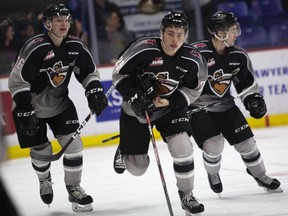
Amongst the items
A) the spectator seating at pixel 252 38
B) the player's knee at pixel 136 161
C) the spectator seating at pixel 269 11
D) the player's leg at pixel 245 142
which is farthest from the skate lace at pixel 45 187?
the spectator seating at pixel 269 11

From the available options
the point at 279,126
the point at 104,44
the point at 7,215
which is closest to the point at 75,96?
the point at 104,44

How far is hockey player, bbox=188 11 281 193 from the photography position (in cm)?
353

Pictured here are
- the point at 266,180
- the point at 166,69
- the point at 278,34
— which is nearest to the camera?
the point at 166,69

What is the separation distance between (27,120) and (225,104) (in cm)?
110

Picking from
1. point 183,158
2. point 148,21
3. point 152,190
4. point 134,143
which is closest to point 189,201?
point 183,158

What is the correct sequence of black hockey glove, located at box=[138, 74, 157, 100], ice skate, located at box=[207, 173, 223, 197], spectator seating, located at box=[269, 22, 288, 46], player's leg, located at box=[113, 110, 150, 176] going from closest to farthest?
black hockey glove, located at box=[138, 74, 157, 100] → player's leg, located at box=[113, 110, 150, 176] → ice skate, located at box=[207, 173, 223, 197] → spectator seating, located at box=[269, 22, 288, 46]

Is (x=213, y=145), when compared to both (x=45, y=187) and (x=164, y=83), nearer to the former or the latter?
(x=164, y=83)

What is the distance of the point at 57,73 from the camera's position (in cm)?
342

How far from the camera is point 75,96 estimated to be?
6.53m

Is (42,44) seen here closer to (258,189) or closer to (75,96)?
(258,189)

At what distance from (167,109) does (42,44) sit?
0.77 meters

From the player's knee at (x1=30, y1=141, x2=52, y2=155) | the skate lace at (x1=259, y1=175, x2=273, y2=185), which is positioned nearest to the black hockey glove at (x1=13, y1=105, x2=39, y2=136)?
the player's knee at (x1=30, y1=141, x2=52, y2=155)

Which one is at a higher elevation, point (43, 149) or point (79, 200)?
point (43, 149)

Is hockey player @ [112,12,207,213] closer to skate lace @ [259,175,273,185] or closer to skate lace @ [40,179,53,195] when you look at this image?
skate lace @ [40,179,53,195]
